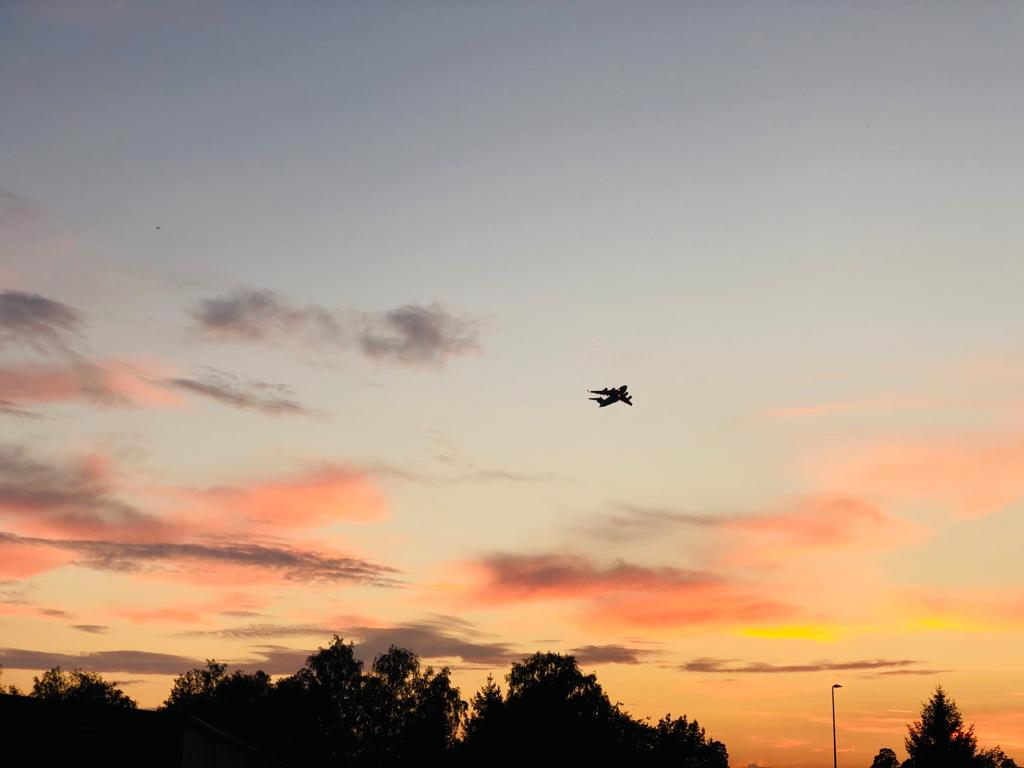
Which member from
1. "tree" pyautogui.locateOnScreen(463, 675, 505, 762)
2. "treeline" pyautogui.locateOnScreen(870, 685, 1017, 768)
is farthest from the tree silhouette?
"treeline" pyautogui.locateOnScreen(870, 685, 1017, 768)

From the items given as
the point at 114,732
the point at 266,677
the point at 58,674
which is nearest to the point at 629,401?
the point at 114,732

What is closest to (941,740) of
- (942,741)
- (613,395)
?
(942,741)

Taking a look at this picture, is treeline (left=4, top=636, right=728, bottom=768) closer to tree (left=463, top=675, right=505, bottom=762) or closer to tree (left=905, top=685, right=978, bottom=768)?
tree (left=463, top=675, right=505, bottom=762)

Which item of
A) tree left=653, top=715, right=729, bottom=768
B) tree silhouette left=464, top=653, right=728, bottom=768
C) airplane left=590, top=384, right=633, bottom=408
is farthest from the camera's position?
tree left=653, top=715, right=729, bottom=768

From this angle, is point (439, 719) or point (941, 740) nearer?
point (941, 740)

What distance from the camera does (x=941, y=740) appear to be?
100625mm

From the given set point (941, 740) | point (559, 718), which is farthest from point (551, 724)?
point (941, 740)

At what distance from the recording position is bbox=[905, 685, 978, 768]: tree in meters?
99.2

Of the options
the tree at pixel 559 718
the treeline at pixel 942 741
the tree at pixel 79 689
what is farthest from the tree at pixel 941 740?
the tree at pixel 79 689

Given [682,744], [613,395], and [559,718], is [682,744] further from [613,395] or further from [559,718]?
[613,395]

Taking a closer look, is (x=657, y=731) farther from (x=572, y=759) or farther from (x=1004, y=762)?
(x=1004, y=762)

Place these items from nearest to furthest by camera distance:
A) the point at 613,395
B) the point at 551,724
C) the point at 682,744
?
the point at 613,395 < the point at 551,724 < the point at 682,744

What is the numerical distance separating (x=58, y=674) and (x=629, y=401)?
156453mm

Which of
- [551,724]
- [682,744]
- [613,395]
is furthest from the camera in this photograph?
[682,744]
